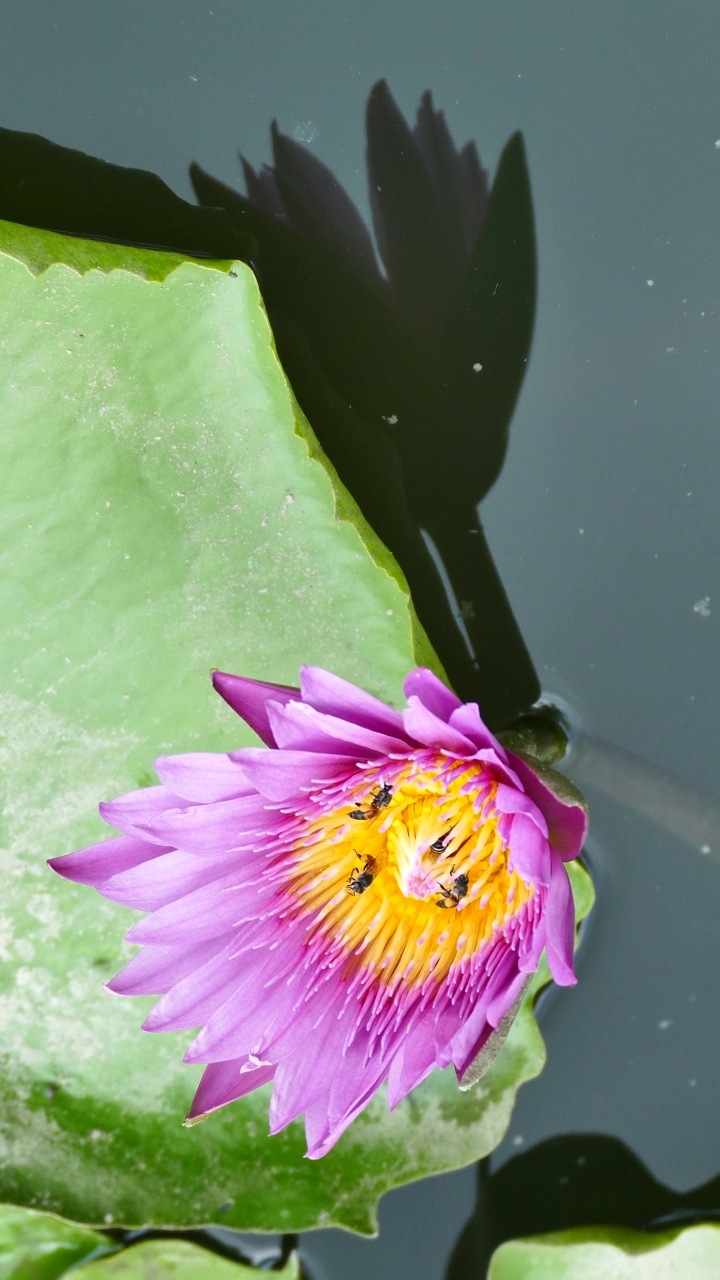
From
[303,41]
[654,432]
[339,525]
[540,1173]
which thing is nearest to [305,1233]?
[540,1173]

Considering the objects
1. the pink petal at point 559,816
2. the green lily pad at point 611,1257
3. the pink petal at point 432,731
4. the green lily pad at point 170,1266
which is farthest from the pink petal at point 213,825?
the green lily pad at point 611,1257

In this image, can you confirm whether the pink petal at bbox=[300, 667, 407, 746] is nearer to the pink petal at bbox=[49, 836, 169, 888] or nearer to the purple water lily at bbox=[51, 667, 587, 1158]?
the purple water lily at bbox=[51, 667, 587, 1158]

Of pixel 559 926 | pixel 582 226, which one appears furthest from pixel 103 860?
pixel 582 226

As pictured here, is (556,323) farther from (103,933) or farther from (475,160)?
(103,933)

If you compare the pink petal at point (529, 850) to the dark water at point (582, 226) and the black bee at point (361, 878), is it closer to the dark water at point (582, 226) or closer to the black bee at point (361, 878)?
the black bee at point (361, 878)

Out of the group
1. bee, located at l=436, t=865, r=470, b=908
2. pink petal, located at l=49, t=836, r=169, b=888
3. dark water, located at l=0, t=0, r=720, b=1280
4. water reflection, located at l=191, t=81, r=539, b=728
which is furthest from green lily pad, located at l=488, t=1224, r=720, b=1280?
pink petal, located at l=49, t=836, r=169, b=888
